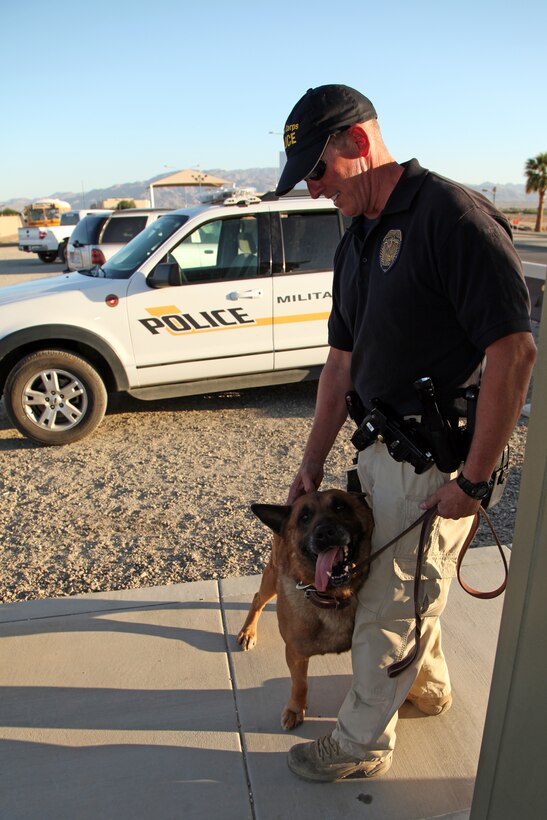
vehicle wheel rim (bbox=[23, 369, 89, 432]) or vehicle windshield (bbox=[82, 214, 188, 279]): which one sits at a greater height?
vehicle windshield (bbox=[82, 214, 188, 279])

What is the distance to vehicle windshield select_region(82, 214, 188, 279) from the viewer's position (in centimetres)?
589

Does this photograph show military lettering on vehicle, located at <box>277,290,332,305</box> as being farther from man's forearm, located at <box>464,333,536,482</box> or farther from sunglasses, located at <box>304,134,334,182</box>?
man's forearm, located at <box>464,333,536,482</box>

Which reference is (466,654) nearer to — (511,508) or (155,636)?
(155,636)

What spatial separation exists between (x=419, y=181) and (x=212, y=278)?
412 cm

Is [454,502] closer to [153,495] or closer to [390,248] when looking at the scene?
[390,248]

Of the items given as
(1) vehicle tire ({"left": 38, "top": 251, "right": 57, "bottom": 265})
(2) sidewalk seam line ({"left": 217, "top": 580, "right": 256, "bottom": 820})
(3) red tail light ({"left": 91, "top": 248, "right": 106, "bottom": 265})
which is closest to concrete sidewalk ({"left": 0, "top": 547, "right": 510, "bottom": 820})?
(2) sidewalk seam line ({"left": 217, "top": 580, "right": 256, "bottom": 820})

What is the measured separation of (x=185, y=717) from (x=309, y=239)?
4.73 meters

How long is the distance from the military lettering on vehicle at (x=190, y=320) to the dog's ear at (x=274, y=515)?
3521 mm

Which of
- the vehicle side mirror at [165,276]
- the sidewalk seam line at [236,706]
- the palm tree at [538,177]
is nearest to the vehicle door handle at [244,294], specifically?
the vehicle side mirror at [165,276]

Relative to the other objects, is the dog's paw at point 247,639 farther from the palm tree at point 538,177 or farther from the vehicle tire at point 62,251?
the palm tree at point 538,177

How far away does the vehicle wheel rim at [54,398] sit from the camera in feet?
18.1

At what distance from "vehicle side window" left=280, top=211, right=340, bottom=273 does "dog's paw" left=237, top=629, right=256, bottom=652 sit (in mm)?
3923

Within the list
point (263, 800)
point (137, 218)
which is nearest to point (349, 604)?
point (263, 800)

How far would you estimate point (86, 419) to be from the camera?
5633 millimetres
